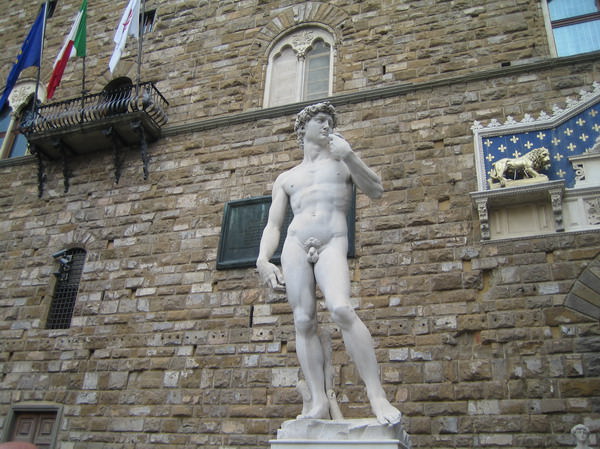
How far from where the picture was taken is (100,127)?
926 cm

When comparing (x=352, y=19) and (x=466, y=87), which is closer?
(x=466, y=87)

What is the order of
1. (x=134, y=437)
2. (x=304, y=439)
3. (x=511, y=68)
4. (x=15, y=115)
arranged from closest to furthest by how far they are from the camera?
(x=304, y=439)
(x=134, y=437)
(x=511, y=68)
(x=15, y=115)

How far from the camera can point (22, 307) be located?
8812 mm

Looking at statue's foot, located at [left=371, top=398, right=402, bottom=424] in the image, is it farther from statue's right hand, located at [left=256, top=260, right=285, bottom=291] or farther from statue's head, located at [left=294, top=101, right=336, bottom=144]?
statue's head, located at [left=294, top=101, right=336, bottom=144]

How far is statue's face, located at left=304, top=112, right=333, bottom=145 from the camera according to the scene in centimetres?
477

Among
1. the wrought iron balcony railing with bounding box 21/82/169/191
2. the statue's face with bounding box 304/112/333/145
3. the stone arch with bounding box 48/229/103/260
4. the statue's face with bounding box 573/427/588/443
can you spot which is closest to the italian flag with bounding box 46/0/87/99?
the wrought iron balcony railing with bounding box 21/82/169/191

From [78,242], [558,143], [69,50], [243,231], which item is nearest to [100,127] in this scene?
[69,50]

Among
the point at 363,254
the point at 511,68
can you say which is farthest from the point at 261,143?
the point at 511,68

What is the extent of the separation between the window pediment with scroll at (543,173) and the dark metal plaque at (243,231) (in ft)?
5.75

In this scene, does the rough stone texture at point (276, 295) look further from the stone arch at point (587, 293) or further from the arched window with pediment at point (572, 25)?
the arched window with pediment at point (572, 25)

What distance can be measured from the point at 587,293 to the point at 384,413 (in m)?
3.56

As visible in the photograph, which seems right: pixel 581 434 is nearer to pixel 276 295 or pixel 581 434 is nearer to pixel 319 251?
pixel 319 251

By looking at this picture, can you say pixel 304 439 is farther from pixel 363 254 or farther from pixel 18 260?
pixel 18 260

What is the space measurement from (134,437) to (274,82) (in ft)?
18.4
